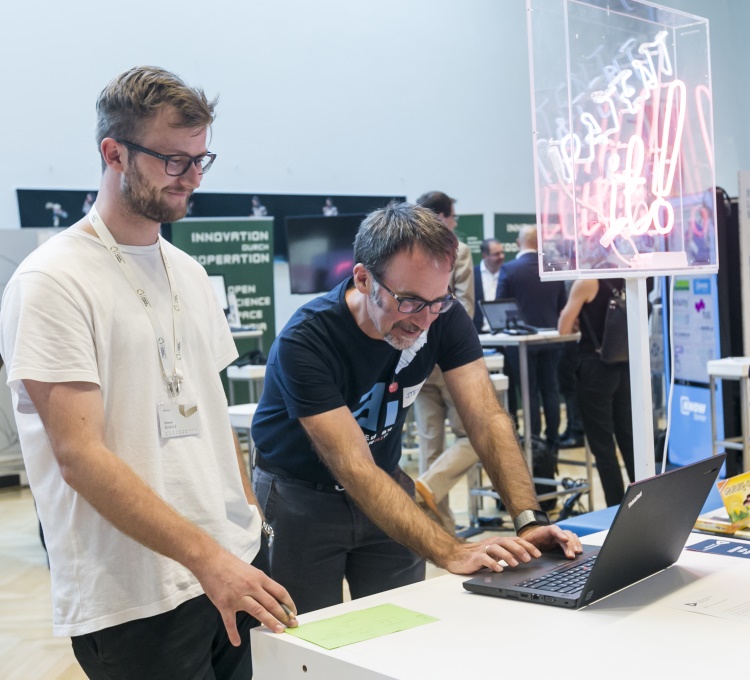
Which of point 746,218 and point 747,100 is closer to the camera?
point 746,218

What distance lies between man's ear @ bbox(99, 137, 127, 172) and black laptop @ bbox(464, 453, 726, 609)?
2.86 ft

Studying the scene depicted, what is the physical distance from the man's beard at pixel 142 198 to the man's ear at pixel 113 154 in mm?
19

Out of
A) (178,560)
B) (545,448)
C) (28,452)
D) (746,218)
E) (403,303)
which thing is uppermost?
(746,218)

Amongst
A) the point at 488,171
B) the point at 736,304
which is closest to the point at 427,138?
the point at 488,171

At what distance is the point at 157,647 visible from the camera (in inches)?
57.4

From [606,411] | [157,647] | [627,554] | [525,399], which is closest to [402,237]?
[627,554]

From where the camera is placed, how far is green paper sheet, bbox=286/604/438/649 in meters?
1.24

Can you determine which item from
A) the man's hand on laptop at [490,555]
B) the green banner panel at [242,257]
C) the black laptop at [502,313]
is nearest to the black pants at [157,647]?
the man's hand on laptop at [490,555]

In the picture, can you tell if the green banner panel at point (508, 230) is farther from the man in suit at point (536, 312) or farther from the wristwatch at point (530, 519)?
the wristwatch at point (530, 519)

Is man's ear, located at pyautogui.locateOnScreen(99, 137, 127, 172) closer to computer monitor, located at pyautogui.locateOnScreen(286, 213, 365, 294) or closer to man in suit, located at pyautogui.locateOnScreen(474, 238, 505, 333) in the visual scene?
computer monitor, located at pyautogui.locateOnScreen(286, 213, 365, 294)

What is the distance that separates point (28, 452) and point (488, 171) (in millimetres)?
8957

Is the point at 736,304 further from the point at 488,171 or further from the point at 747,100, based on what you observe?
the point at 747,100

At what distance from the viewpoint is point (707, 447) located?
5.41 meters

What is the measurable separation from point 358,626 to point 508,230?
8.66 metres
